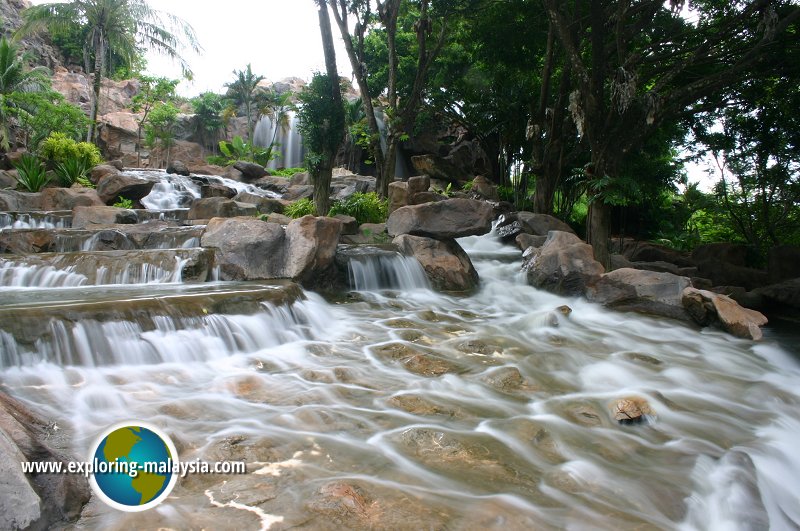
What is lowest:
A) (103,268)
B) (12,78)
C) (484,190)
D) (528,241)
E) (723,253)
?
(103,268)

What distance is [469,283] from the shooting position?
9.45 meters

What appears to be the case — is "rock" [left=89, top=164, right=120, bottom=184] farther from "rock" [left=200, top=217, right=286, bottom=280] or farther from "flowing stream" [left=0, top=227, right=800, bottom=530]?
"flowing stream" [left=0, top=227, right=800, bottom=530]

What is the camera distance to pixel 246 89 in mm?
34688

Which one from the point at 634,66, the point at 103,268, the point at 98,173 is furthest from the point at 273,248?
the point at 98,173

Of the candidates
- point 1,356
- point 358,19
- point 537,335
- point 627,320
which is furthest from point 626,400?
point 358,19

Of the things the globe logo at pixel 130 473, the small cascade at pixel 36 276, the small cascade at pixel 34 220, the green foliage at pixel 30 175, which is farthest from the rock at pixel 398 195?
the globe logo at pixel 130 473

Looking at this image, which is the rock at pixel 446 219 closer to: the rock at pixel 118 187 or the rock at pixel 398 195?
the rock at pixel 398 195

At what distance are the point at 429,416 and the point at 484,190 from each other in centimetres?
1705

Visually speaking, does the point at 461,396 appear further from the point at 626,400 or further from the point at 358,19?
the point at 358,19

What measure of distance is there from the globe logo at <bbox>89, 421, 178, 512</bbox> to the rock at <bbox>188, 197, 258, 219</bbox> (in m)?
11.0

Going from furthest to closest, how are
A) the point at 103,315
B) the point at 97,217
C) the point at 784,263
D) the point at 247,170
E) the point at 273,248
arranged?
the point at 247,170, the point at 97,217, the point at 784,263, the point at 273,248, the point at 103,315

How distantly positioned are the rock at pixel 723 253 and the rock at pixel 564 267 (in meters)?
5.49

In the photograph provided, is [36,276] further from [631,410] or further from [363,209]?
[363,209]

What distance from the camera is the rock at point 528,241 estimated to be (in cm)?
1195
